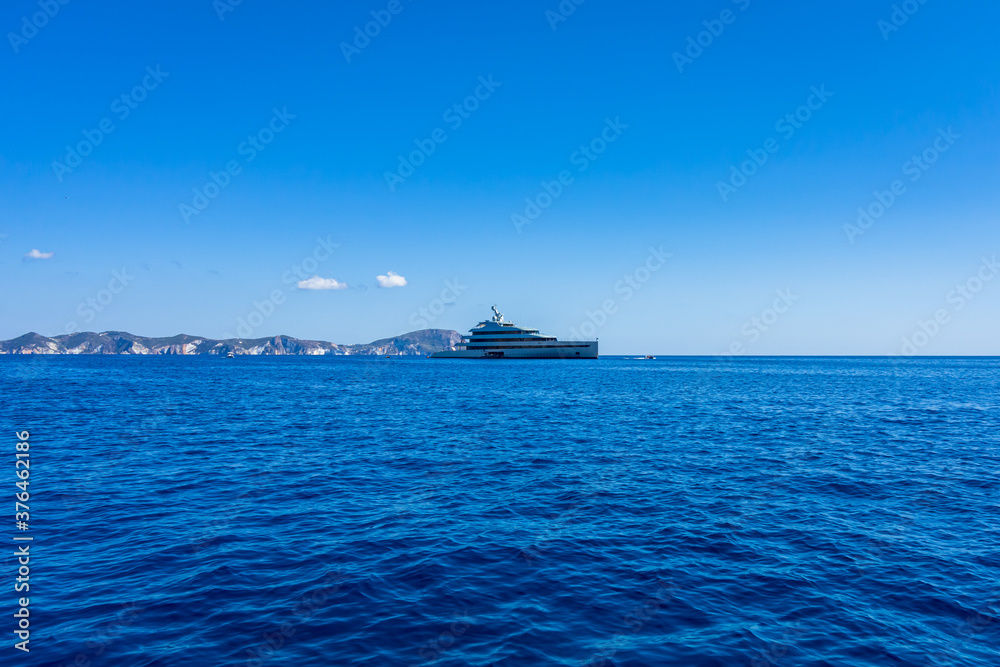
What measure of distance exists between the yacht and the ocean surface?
133260 millimetres

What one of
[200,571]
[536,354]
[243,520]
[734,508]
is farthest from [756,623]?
[536,354]

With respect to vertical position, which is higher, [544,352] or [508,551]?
[544,352]

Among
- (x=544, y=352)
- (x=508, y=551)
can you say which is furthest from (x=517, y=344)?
(x=508, y=551)

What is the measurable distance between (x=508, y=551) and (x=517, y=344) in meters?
148

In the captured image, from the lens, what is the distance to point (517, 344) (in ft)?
523

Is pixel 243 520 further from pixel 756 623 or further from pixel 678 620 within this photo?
pixel 756 623

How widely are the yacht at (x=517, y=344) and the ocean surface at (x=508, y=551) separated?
437 ft

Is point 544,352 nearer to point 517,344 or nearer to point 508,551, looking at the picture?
point 517,344

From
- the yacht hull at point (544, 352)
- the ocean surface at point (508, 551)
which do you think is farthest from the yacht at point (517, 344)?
the ocean surface at point (508, 551)

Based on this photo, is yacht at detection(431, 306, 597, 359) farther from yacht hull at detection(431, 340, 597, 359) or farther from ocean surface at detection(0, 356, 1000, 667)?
ocean surface at detection(0, 356, 1000, 667)

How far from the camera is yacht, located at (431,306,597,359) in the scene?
159625mm

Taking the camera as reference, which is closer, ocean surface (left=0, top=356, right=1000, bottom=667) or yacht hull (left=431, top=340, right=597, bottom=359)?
ocean surface (left=0, top=356, right=1000, bottom=667)

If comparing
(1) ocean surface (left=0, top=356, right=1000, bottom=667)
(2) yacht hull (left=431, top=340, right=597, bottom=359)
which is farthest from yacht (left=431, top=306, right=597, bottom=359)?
(1) ocean surface (left=0, top=356, right=1000, bottom=667)

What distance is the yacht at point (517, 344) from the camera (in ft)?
524
